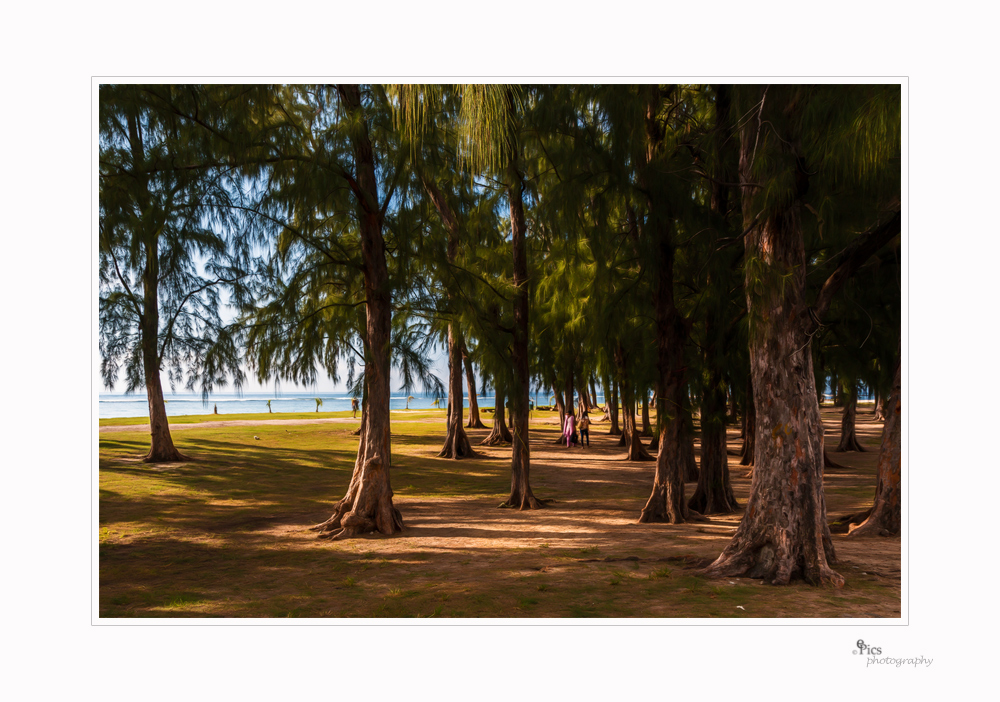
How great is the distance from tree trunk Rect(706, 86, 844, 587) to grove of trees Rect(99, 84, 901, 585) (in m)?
0.02

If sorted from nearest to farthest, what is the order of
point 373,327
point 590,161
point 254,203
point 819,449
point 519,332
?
1. point 819,449
2. point 254,203
3. point 590,161
4. point 373,327
5. point 519,332

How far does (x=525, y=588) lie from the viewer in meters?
5.99

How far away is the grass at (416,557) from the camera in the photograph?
5.43 m

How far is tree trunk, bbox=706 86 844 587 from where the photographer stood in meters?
5.77

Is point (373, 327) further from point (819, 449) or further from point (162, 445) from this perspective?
point (162, 445)

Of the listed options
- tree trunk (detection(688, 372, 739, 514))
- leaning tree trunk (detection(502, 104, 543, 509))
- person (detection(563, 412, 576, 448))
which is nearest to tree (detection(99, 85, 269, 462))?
leaning tree trunk (detection(502, 104, 543, 509))

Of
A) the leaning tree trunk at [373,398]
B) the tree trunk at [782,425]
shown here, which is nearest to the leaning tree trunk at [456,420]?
the leaning tree trunk at [373,398]

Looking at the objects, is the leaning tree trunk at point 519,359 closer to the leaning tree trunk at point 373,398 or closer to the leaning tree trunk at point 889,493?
the leaning tree trunk at point 373,398

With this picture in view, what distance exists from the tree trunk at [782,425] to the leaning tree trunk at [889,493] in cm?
264

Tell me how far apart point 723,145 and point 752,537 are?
5179 millimetres

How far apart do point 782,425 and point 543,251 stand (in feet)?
24.8

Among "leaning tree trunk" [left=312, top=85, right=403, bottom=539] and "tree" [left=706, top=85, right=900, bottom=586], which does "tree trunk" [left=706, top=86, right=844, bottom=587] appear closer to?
"tree" [left=706, top=85, right=900, bottom=586]

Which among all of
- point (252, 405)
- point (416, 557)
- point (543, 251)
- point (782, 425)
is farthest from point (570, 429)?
point (252, 405)
